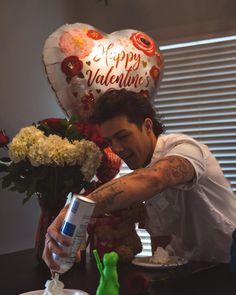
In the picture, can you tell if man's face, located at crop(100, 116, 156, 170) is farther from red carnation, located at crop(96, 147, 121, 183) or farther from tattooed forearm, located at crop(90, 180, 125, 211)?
tattooed forearm, located at crop(90, 180, 125, 211)

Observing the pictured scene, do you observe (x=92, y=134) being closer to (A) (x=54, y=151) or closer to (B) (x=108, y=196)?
(A) (x=54, y=151)

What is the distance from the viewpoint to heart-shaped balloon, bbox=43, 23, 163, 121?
5.77 feet

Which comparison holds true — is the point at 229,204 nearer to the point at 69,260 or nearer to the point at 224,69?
the point at 69,260

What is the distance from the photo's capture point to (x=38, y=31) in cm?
230

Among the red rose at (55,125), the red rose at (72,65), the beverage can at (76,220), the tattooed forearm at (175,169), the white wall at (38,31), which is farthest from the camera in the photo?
the white wall at (38,31)

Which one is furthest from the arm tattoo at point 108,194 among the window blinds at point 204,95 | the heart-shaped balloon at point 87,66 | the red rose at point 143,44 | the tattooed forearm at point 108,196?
the window blinds at point 204,95

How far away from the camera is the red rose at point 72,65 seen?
175 cm

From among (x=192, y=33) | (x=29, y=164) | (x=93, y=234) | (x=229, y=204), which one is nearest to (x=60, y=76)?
(x=29, y=164)

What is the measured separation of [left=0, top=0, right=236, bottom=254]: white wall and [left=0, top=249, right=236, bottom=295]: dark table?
593 millimetres

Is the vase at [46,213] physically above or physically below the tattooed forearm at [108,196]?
below

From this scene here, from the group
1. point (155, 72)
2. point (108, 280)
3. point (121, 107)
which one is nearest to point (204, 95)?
point (155, 72)

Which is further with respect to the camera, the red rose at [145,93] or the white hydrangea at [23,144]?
the red rose at [145,93]

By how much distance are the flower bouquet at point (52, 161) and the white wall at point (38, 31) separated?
0.61 metres

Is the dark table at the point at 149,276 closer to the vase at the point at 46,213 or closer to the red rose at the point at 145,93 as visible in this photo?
the vase at the point at 46,213
